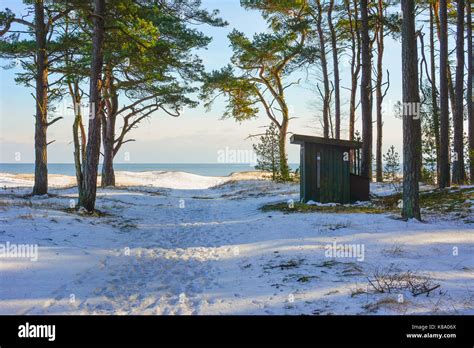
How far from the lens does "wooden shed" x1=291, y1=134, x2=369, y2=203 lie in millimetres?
15023

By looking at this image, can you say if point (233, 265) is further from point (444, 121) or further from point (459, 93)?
point (459, 93)

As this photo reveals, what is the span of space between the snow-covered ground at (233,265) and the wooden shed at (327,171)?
13.3ft

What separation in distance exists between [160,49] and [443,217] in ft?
34.2

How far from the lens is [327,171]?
15.3 m

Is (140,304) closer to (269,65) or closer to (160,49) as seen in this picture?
(160,49)

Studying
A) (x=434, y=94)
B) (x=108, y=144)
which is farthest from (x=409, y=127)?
(x=108, y=144)

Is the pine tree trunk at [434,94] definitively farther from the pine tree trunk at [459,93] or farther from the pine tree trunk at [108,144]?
the pine tree trunk at [108,144]

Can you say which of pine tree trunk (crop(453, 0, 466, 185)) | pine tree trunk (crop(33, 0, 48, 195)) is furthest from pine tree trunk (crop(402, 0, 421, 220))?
pine tree trunk (crop(33, 0, 48, 195))

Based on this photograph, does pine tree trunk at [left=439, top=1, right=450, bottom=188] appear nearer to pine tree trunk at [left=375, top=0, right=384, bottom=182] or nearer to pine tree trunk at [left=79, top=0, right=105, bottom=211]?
pine tree trunk at [left=375, top=0, right=384, bottom=182]

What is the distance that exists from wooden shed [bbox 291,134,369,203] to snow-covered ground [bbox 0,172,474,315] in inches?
159

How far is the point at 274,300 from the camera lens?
4.96 meters

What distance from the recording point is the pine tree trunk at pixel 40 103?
600 inches

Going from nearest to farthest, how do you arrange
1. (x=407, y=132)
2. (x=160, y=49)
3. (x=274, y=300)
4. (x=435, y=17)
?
(x=274, y=300) → (x=407, y=132) → (x=160, y=49) → (x=435, y=17)
